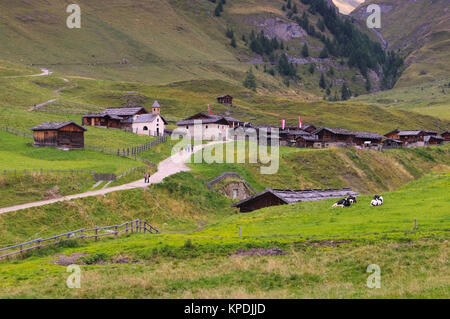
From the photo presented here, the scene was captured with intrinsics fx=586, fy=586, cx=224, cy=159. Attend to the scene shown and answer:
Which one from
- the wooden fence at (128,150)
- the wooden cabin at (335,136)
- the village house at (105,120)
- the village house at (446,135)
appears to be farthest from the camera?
the village house at (446,135)

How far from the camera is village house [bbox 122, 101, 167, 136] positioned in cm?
11400

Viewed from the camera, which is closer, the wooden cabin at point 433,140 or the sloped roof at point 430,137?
the sloped roof at point 430,137

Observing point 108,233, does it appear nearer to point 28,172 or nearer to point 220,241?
point 220,241

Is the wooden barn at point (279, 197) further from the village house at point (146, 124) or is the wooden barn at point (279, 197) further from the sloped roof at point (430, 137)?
the sloped roof at point (430, 137)

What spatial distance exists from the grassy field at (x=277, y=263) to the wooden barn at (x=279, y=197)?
15.0 m

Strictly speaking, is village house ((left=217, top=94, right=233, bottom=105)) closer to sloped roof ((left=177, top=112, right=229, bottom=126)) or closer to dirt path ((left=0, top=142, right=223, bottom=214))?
sloped roof ((left=177, top=112, right=229, bottom=126))

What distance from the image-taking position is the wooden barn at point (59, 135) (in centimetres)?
8169

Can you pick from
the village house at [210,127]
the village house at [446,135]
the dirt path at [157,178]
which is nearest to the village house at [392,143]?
the village house at [446,135]

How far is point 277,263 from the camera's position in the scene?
103ft

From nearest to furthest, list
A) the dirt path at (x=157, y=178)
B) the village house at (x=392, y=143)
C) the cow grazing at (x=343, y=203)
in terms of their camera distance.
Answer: the cow grazing at (x=343, y=203) → the dirt path at (x=157, y=178) → the village house at (x=392, y=143)

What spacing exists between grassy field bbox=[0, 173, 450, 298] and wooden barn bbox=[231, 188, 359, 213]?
15.0 m

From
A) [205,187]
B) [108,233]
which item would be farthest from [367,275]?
[205,187]

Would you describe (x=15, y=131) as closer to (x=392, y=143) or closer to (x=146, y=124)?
(x=146, y=124)
